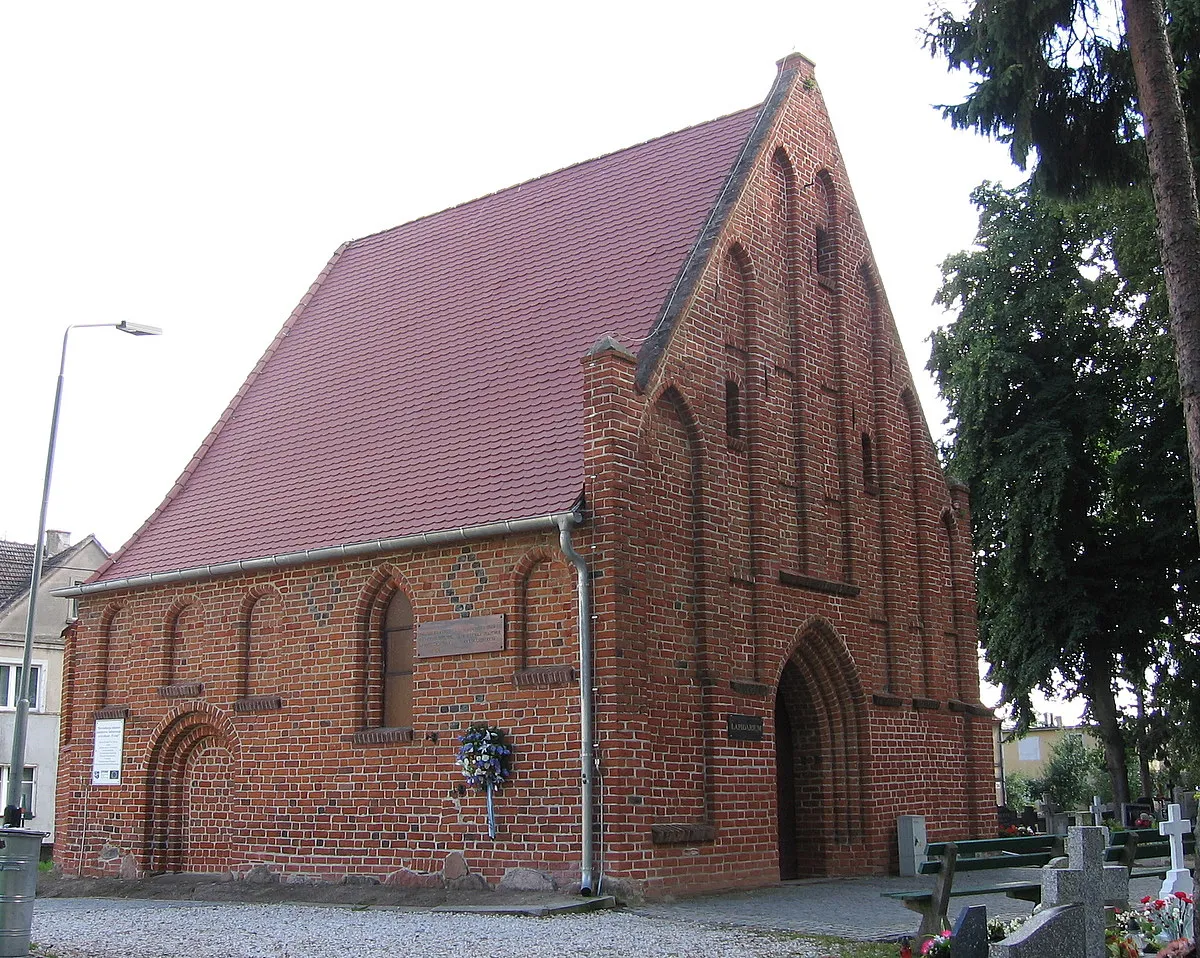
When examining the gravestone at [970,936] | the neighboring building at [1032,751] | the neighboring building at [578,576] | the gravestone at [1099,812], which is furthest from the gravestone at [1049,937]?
the neighboring building at [1032,751]

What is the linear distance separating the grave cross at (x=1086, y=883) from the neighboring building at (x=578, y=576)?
5.44 m

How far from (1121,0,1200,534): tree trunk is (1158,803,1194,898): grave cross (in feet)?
11.3

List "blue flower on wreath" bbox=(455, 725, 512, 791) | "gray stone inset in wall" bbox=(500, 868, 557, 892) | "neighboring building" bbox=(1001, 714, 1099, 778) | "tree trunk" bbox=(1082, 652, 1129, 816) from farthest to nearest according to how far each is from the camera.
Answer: "neighboring building" bbox=(1001, 714, 1099, 778)
"tree trunk" bbox=(1082, 652, 1129, 816)
"blue flower on wreath" bbox=(455, 725, 512, 791)
"gray stone inset in wall" bbox=(500, 868, 557, 892)

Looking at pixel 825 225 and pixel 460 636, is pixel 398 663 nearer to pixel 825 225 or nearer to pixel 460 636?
pixel 460 636

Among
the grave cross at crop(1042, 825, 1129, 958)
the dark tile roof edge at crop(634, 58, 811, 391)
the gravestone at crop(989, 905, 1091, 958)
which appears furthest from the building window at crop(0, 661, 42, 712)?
the gravestone at crop(989, 905, 1091, 958)

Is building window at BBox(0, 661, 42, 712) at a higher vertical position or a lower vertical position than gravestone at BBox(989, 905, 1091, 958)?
higher

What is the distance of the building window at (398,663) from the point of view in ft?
53.7

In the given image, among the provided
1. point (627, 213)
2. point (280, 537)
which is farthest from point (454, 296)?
point (280, 537)

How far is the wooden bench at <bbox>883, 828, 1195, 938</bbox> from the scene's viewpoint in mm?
10953

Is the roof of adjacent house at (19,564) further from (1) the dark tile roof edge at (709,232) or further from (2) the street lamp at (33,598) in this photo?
(1) the dark tile roof edge at (709,232)

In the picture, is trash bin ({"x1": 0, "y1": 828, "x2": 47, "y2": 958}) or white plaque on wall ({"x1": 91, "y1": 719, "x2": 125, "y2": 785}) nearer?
trash bin ({"x1": 0, "y1": 828, "x2": 47, "y2": 958})

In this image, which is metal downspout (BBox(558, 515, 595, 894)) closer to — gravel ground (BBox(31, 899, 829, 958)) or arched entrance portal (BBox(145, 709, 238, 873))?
gravel ground (BBox(31, 899, 829, 958))

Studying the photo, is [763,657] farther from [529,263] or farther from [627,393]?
[529,263]

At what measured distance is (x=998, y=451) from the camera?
92.3ft
